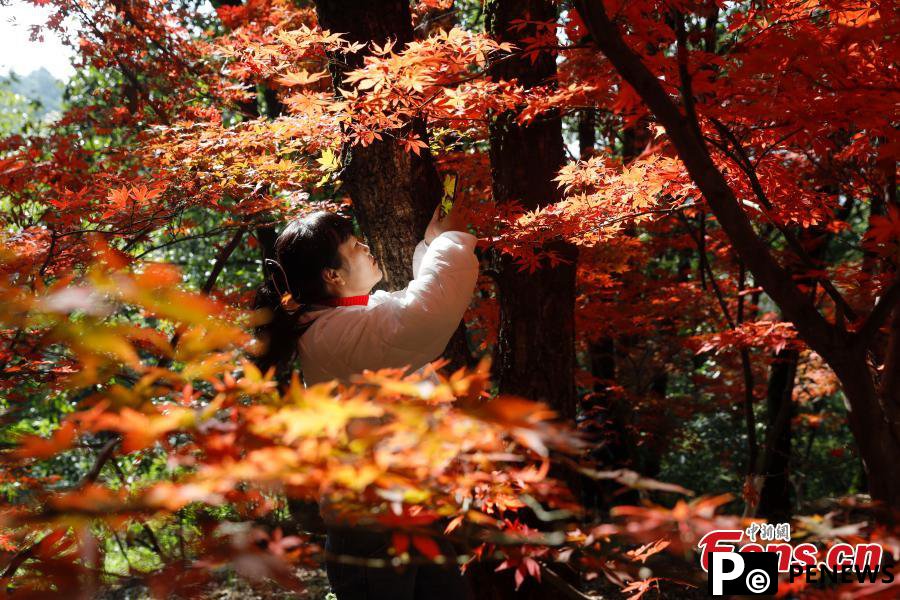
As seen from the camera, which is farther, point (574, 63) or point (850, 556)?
point (574, 63)

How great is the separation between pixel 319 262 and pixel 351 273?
0.11 metres

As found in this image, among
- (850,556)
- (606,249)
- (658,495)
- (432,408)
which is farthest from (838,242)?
(432,408)

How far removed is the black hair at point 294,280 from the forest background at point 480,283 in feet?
0.43

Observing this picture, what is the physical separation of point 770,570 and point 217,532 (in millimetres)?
1346

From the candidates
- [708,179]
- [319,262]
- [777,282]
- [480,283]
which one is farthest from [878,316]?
[480,283]

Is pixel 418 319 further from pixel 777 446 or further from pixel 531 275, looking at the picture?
pixel 777 446

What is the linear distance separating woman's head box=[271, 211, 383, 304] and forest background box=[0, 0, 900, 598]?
9.6 inches

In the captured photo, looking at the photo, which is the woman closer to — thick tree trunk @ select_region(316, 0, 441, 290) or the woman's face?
the woman's face

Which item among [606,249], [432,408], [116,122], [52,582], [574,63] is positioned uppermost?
[116,122]

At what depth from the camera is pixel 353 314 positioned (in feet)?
6.30

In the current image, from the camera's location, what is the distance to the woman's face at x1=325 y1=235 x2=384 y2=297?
2047mm

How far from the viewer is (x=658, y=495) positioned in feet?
31.9

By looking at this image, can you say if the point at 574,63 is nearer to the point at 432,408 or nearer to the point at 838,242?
the point at 432,408

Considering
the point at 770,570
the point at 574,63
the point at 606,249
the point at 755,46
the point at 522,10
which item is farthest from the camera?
the point at 606,249
